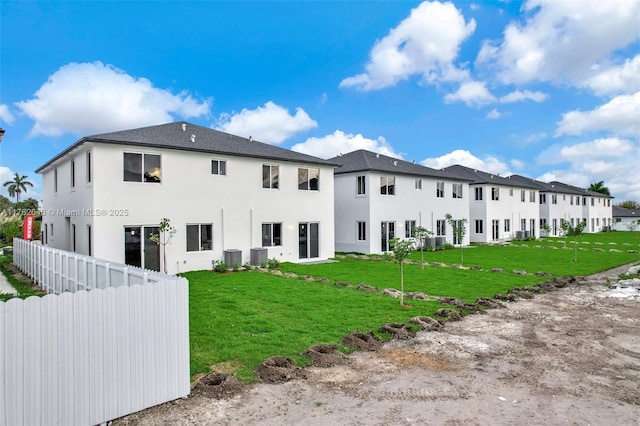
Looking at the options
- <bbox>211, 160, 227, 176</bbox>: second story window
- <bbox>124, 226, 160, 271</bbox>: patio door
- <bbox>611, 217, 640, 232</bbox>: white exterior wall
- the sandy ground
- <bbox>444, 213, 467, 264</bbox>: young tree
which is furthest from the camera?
<bbox>611, 217, 640, 232</bbox>: white exterior wall

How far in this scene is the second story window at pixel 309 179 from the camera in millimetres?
21453

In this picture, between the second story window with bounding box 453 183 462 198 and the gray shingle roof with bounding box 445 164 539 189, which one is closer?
the second story window with bounding box 453 183 462 198

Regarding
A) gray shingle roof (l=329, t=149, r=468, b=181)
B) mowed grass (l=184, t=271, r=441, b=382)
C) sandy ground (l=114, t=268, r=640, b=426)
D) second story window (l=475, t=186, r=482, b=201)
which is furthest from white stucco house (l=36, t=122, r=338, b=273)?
second story window (l=475, t=186, r=482, b=201)

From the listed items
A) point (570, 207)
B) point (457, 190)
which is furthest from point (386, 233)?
point (570, 207)

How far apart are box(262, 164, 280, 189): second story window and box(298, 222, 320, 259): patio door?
2874 mm

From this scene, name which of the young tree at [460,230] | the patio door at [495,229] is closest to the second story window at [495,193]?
the patio door at [495,229]

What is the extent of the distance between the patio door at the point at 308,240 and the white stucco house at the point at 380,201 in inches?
191

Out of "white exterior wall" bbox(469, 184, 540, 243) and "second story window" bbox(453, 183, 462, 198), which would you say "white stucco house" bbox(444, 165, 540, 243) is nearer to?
"white exterior wall" bbox(469, 184, 540, 243)

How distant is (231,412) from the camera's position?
16.3ft

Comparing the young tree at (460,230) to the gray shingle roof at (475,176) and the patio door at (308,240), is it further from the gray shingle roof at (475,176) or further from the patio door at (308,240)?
the patio door at (308,240)

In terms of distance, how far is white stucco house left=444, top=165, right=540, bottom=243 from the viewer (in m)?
36.7

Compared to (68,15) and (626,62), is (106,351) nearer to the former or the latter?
(68,15)

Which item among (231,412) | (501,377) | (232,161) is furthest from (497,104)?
(231,412)

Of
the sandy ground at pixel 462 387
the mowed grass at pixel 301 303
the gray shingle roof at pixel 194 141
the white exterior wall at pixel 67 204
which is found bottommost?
the sandy ground at pixel 462 387
